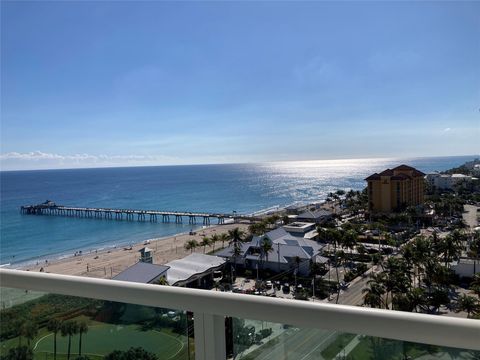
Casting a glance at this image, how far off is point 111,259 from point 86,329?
19659 mm

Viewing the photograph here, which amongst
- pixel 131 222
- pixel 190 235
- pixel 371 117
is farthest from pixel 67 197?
pixel 371 117

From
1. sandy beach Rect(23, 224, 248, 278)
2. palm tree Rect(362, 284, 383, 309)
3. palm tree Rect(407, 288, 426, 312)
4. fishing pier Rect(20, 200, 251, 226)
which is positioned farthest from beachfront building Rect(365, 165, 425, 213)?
palm tree Rect(362, 284, 383, 309)

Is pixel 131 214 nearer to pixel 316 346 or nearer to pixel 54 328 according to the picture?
pixel 54 328

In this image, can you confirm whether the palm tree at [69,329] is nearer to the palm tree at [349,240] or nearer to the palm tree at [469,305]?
the palm tree at [469,305]

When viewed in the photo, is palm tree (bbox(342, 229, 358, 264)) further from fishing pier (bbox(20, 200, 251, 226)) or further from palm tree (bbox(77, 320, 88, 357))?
palm tree (bbox(77, 320, 88, 357))

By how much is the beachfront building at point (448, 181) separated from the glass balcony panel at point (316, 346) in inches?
1189

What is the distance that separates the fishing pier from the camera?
32188mm

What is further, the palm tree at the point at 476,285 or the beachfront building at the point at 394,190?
the beachfront building at the point at 394,190

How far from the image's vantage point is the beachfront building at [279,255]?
1468 centimetres

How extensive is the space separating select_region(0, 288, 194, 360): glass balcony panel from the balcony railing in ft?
0.11

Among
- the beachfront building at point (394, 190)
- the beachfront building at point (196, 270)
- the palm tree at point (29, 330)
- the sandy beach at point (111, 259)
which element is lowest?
the sandy beach at point (111, 259)

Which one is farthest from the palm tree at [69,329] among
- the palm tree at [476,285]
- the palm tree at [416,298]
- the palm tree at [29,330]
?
the palm tree at [476,285]

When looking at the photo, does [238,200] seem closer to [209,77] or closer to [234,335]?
[209,77]

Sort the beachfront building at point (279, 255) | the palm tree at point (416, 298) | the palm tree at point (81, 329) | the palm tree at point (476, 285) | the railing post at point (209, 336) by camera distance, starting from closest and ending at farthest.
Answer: the railing post at point (209, 336) < the palm tree at point (81, 329) < the palm tree at point (416, 298) < the palm tree at point (476, 285) < the beachfront building at point (279, 255)
